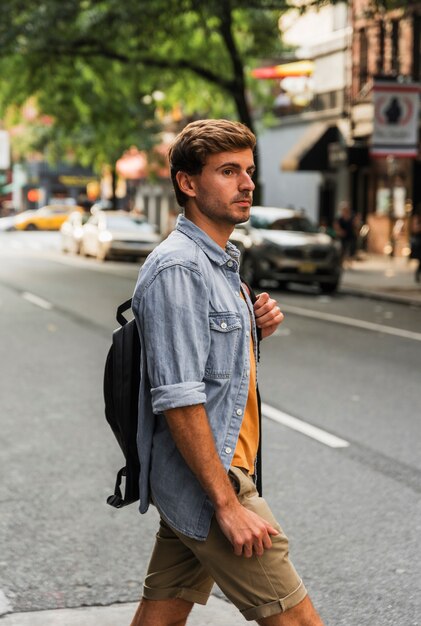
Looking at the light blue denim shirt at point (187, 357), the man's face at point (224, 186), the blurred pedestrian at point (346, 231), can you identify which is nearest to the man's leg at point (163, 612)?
the light blue denim shirt at point (187, 357)

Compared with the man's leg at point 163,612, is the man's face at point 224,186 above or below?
above

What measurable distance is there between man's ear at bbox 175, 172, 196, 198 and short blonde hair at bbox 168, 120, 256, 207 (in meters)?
0.01

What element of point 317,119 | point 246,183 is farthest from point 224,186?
point 317,119

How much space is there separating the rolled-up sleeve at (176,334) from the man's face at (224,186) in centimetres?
20

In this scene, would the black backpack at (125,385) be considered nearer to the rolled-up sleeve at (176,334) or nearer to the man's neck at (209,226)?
the rolled-up sleeve at (176,334)

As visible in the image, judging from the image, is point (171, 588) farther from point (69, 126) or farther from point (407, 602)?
point (69, 126)

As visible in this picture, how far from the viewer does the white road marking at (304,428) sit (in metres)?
7.69

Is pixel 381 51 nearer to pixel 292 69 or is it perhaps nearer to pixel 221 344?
pixel 292 69

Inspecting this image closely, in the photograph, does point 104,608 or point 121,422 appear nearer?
point 121,422

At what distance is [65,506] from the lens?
5.99 m

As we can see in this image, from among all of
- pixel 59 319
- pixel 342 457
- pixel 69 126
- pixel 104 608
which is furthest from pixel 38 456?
pixel 69 126

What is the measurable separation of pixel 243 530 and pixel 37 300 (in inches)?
671

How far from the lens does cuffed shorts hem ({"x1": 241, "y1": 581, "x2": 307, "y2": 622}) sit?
281 centimetres

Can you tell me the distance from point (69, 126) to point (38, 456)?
89.1ft
